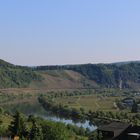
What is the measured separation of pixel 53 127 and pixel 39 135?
2237 mm

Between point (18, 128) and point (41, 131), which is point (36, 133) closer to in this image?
point (41, 131)

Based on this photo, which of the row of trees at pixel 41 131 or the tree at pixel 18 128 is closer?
the row of trees at pixel 41 131

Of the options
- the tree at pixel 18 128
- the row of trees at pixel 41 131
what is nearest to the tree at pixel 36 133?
the row of trees at pixel 41 131

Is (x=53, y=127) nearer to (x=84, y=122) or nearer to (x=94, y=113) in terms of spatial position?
(x=84, y=122)

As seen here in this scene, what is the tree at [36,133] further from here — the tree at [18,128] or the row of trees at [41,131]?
the tree at [18,128]

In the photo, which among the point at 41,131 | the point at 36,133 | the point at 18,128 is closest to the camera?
the point at 36,133

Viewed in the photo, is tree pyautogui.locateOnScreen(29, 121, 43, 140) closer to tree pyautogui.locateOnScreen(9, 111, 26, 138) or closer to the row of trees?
the row of trees

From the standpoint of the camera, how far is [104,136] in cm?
5522

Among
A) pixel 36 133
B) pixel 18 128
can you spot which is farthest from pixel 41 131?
pixel 18 128

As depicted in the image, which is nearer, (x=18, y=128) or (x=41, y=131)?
(x=41, y=131)

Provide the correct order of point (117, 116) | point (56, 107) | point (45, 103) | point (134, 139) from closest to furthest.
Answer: point (134, 139), point (117, 116), point (56, 107), point (45, 103)

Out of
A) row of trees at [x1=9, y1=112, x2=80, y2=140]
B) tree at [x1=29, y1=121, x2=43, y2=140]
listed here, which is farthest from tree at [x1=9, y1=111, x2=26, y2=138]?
tree at [x1=29, y1=121, x2=43, y2=140]

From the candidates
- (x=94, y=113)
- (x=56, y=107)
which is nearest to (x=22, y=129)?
(x=94, y=113)

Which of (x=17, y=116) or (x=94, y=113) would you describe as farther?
(x=94, y=113)
